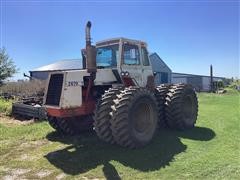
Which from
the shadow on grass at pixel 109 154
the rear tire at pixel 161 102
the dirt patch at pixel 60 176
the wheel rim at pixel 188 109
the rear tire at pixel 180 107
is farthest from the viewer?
the wheel rim at pixel 188 109

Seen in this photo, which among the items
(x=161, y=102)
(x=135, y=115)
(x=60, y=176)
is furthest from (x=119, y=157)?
(x=161, y=102)

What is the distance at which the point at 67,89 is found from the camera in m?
7.52

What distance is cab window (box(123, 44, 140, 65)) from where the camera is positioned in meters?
Answer: 8.99

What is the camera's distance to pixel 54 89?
25.5 feet

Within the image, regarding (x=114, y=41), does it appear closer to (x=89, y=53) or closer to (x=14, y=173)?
(x=89, y=53)

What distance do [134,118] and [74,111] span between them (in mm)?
1452

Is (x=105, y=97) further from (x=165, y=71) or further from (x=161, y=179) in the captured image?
(x=165, y=71)

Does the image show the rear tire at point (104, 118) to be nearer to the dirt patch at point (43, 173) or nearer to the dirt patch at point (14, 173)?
the dirt patch at point (43, 173)

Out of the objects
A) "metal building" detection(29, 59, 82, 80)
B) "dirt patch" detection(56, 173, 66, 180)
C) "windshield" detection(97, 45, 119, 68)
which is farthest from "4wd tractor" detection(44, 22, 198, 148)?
"metal building" detection(29, 59, 82, 80)

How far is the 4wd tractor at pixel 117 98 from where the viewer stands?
7.29m

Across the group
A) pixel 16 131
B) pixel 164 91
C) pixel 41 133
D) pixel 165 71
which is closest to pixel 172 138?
pixel 164 91

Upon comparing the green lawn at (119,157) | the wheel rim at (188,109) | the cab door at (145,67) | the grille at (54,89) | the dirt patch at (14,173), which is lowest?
the dirt patch at (14,173)

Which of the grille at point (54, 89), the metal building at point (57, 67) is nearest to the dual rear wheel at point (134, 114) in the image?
the grille at point (54, 89)

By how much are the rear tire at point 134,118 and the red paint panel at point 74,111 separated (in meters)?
1.08
